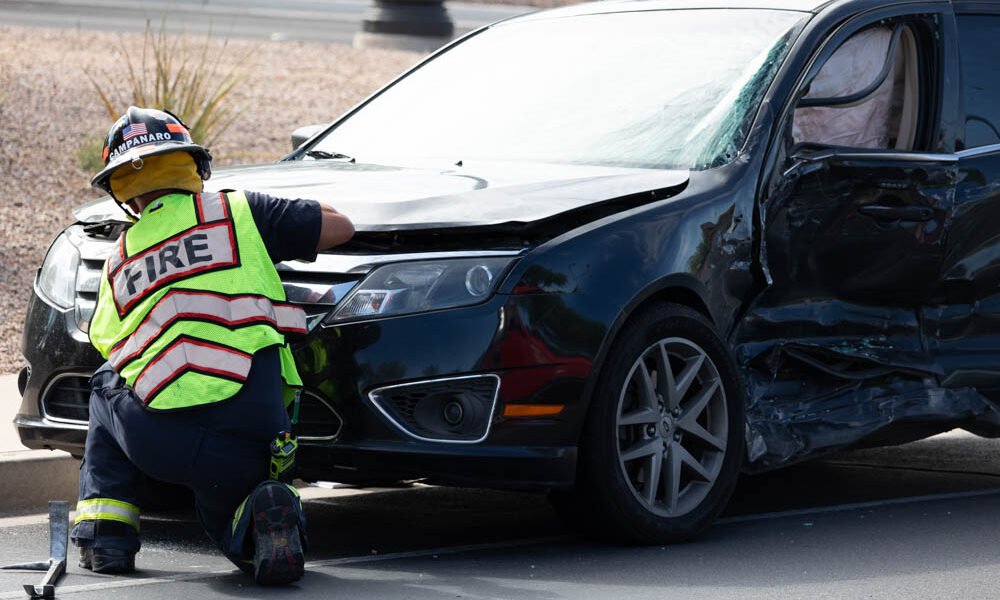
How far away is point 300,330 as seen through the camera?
5285 mm

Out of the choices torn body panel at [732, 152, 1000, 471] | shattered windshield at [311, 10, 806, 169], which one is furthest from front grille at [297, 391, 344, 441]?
torn body panel at [732, 152, 1000, 471]

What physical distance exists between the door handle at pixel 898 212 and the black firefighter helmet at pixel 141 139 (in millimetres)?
2314

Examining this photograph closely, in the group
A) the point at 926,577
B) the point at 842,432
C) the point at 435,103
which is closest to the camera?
the point at 926,577

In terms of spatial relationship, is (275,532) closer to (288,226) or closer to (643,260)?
(288,226)

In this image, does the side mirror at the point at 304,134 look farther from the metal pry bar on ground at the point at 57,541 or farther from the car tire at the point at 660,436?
the metal pry bar on ground at the point at 57,541

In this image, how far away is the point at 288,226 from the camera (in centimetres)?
527

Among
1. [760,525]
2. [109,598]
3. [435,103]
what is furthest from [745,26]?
[109,598]

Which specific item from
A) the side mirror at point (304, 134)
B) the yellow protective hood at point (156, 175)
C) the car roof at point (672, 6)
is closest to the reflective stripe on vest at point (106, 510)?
the yellow protective hood at point (156, 175)

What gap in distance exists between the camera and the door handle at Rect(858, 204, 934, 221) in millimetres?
6273

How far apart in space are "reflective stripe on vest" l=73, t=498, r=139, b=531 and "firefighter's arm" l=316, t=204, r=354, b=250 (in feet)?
3.09

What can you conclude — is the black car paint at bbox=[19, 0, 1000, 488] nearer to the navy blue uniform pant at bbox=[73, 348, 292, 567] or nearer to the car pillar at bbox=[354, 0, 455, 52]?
the navy blue uniform pant at bbox=[73, 348, 292, 567]

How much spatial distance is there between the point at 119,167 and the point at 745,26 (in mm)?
2401

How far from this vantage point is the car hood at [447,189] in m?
5.40

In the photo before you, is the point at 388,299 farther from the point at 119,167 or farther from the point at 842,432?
the point at 842,432
